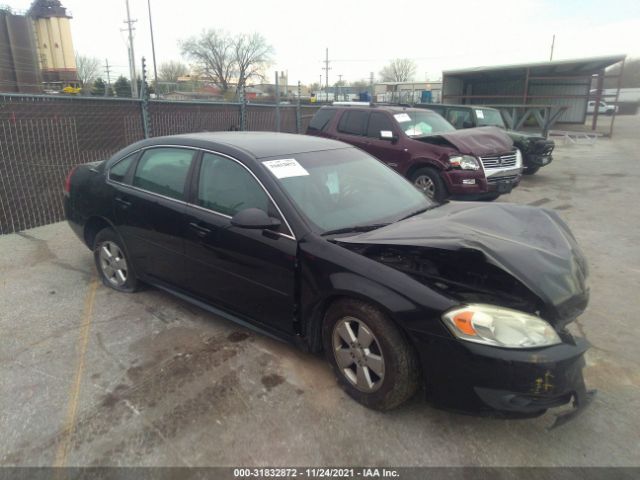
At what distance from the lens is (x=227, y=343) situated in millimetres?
3496

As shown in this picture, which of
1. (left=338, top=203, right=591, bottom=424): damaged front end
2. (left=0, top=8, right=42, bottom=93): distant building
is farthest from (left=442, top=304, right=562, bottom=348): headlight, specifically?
(left=0, top=8, right=42, bottom=93): distant building

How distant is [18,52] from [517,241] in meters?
38.8

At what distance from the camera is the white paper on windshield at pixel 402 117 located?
842cm

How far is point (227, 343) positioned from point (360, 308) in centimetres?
135

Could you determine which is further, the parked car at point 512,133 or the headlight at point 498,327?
the parked car at point 512,133

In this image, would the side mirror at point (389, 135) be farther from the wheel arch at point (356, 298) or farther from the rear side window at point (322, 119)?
the wheel arch at point (356, 298)

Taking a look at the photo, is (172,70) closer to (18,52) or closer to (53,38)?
(53,38)

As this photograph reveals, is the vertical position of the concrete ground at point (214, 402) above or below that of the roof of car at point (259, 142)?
below

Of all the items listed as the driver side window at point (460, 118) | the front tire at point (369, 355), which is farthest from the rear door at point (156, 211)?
the driver side window at point (460, 118)

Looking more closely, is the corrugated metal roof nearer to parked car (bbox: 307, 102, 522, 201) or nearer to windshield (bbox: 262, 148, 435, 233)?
parked car (bbox: 307, 102, 522, 201)

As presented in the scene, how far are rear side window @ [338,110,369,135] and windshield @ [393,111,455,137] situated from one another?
2.19 ft

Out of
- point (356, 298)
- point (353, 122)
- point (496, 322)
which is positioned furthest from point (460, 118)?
point (496, 322)

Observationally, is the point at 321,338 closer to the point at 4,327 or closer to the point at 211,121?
the point at 4,327

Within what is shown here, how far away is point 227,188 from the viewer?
11.1ft
